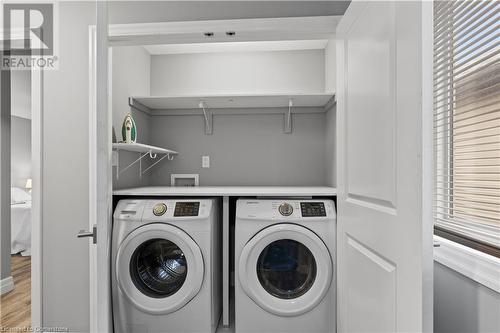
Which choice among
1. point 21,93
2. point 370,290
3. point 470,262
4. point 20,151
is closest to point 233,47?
point 370,290

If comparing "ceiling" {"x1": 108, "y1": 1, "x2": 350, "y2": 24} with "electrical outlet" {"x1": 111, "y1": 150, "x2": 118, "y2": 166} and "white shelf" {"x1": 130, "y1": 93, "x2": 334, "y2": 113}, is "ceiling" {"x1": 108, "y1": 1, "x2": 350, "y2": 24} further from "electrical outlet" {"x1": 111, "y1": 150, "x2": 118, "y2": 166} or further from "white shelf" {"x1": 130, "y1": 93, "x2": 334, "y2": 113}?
"electrical outlet" {"x1": 111, "y1": 150, "x2": 118, "y2": 166}

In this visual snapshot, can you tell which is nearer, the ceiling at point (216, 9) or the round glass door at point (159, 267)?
the ceiling at point (216, 9)

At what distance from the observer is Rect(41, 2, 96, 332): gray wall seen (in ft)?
6.19

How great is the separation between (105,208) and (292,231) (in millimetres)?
1052

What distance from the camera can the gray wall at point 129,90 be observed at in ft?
6.93

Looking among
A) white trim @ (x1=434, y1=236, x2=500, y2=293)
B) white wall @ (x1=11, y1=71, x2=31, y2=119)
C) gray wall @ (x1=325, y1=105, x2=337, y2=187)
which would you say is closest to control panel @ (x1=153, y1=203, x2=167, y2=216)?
gray wall @ (x1=325, y1=105, x2=337, y2=187)

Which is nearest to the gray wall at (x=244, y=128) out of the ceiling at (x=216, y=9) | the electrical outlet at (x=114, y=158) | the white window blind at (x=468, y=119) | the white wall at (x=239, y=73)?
the white wall at (x=239, y=73)

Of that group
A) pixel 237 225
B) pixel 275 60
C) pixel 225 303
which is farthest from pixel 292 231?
pixel 275 60

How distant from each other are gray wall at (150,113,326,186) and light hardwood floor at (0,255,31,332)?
1.39 m

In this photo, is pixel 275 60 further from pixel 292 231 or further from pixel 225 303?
pixel 225 303

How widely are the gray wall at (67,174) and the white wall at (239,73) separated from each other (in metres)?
0.98

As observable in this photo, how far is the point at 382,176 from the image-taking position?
3.46 feet

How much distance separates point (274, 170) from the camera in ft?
9.06
